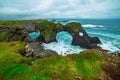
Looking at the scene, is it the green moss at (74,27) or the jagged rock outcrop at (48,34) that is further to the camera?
the green moss at (74,27)

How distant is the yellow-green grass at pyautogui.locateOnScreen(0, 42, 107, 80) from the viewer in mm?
19422

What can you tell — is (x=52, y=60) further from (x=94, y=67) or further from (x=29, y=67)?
(x=94, y=67)

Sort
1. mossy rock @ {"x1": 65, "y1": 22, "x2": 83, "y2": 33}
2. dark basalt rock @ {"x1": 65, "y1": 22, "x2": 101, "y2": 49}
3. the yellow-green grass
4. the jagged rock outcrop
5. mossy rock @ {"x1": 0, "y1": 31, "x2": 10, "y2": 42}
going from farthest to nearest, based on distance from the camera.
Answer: mossy rock @ {"x1": 65, "y1": 22, "x2": 83, "y2": 33} → dark basalt rock @ {"x1": 65, "y1": 22, "x2": 101, "y2": 49} → the jagged rock outcrop → mossy rock @ {"x1": 0, "y1": 31, "x2": 10, "y2": 42} → the yellow-green grass

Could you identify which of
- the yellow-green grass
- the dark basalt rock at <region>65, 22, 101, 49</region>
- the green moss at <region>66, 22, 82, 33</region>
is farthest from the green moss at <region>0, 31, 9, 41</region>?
the yellow-green grass

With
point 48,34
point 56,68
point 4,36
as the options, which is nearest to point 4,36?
point 4,36

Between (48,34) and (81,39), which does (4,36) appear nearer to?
(48,34)

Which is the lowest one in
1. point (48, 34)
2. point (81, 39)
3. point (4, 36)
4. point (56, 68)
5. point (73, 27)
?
point (81, 39)

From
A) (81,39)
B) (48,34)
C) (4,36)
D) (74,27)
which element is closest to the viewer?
(4,36)

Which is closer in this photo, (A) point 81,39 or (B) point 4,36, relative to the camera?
(B) point 4,36

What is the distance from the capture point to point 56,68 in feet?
67.7

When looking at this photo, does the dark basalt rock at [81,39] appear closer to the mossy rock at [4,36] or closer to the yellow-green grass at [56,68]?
the mossy rock at [4,36]

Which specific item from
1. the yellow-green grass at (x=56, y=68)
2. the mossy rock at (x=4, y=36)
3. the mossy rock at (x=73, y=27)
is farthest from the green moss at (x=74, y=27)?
the yellow-green grass at (x=56, y=68)

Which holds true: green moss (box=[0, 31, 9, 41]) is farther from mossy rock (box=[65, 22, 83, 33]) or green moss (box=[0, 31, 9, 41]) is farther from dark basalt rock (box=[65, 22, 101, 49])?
mossy rock (box=[65, 22, 83, 33])

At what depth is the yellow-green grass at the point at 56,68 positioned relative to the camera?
19.4 m
